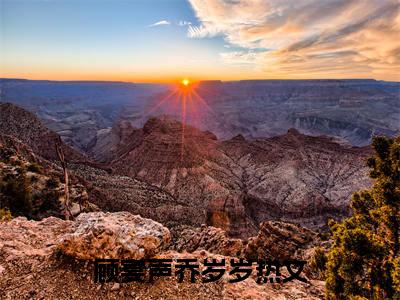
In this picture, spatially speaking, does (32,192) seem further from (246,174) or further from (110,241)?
(246,174)

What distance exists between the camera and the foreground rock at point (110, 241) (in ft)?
37.0

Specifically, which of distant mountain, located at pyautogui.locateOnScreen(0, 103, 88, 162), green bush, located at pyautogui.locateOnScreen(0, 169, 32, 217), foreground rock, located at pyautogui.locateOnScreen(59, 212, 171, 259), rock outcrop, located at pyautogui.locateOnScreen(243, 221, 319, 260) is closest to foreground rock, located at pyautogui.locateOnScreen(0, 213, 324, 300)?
foreground rock, located at pyautogui.locateOnScreen(59, 212, 171, 259)

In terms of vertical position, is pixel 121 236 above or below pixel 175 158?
above

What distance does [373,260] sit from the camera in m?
10.6

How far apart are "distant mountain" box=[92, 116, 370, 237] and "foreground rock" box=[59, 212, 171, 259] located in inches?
1520

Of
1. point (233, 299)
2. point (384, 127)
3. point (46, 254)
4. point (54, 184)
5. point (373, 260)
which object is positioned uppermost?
point (373, 260)

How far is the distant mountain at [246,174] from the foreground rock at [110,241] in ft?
127

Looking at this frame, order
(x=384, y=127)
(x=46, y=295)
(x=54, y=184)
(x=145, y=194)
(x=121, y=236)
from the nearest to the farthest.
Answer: (x=46, y=295) < (x=121, y=236) < (x=54, y=184) < (x=145, y=194) < (x=384, y=127)

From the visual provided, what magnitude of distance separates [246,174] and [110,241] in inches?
3224

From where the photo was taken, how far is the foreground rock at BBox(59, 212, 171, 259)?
37.0 ft

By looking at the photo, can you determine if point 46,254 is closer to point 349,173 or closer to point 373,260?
point 373,260

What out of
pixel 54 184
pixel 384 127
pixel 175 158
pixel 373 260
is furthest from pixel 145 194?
pixel 384 127

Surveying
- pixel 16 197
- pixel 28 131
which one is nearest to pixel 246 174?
pixel 28 131

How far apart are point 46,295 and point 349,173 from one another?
292ft
